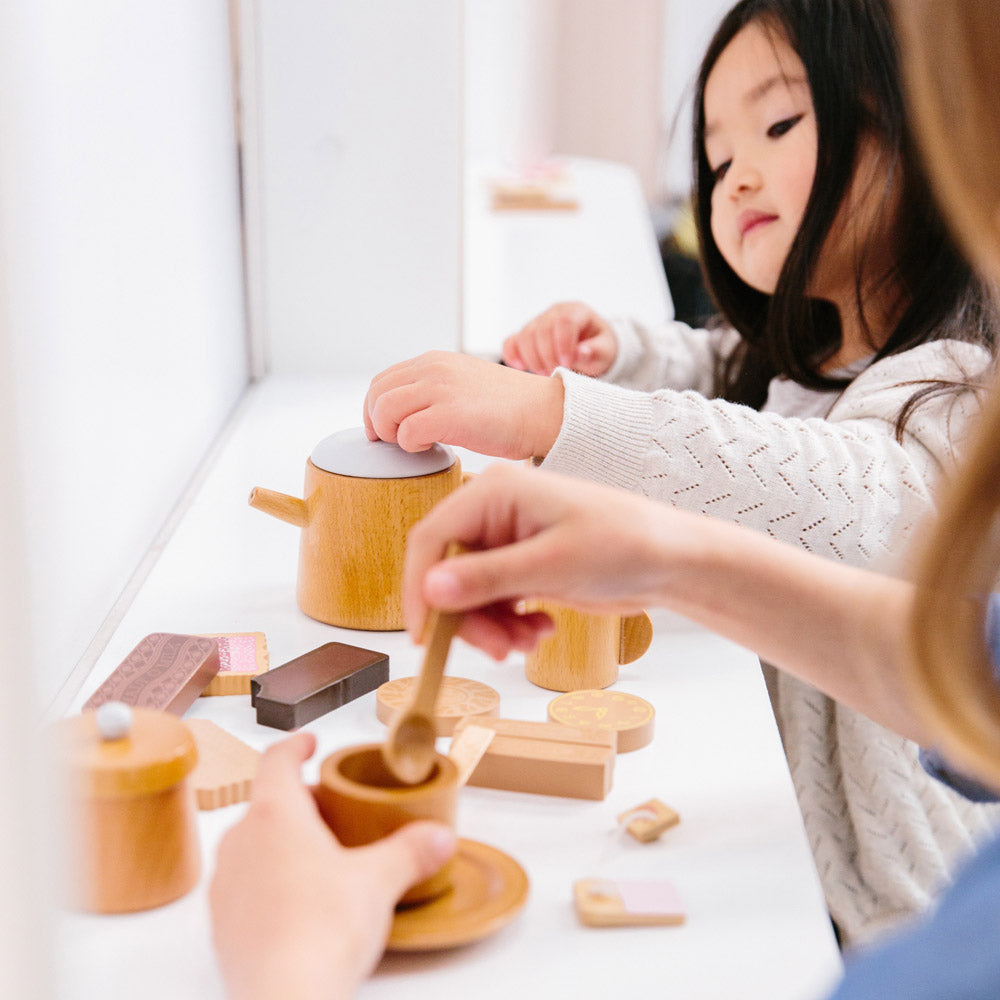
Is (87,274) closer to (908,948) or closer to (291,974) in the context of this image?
(291,974)

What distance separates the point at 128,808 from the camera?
465 millimetres

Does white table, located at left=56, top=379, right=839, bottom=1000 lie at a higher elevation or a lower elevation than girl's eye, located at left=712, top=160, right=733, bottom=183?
lower

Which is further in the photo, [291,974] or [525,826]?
[525,826]

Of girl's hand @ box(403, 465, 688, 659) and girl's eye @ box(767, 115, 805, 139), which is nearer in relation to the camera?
girl's hand @ box(403, 465, 688, 659)

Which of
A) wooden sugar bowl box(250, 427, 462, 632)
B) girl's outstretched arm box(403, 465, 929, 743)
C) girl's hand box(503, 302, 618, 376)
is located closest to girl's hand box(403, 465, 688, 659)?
girl's outstretched arm box(403, 465, 929, 743)

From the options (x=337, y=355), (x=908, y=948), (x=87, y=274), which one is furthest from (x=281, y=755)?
(x=337, y=355)

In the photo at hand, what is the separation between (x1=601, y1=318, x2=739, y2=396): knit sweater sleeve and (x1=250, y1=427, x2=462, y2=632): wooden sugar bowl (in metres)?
0.49

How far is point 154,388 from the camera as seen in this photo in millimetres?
923

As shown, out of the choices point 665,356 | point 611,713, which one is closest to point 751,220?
point 665,356

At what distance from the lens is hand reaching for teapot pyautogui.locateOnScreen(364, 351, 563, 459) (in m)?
0.78

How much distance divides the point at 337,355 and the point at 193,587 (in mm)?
558

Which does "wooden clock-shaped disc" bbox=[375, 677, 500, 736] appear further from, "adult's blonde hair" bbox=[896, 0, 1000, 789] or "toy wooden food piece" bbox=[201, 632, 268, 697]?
"adult's blonde hair" bbox=[896, 0, 1000, 789]

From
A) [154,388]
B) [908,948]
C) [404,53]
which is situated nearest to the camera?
[908,948]

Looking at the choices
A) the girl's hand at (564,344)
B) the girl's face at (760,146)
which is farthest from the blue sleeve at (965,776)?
the girl's hand at (564,344)
